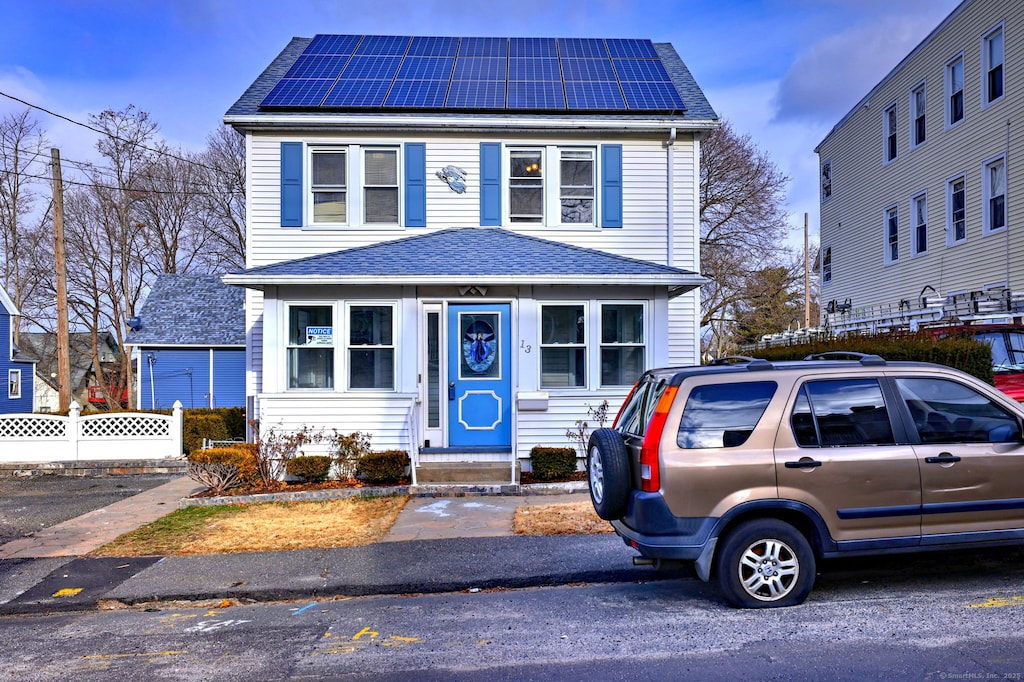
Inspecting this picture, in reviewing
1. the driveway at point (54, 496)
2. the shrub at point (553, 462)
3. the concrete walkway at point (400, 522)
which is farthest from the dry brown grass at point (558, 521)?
the driveway at point (54, 496)

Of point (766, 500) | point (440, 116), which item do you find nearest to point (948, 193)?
point (440, 116)

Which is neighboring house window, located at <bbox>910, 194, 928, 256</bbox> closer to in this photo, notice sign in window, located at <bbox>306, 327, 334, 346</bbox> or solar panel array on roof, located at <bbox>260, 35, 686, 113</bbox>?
solar panel array on roof, located at <bbox>260, 35, 686, 113</bbox>

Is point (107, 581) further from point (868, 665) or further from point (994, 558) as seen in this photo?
point (994, 558)

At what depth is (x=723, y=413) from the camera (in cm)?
536

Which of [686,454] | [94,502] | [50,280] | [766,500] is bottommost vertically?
[94,502]

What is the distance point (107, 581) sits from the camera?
22.3 feet

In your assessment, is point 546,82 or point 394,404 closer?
point 394,404

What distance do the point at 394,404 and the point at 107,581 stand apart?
5149mm

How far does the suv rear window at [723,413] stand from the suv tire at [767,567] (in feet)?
2.07

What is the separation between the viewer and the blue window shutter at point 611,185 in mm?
13203

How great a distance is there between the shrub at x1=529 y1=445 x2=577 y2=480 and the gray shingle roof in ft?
19.4

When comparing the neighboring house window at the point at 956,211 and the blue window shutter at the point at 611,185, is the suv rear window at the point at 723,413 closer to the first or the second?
the blue window shutter at the point at 611,185

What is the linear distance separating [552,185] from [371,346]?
433 cm

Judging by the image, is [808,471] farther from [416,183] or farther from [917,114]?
[917,114]
